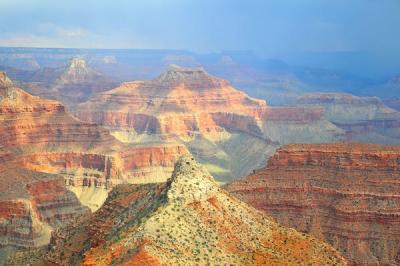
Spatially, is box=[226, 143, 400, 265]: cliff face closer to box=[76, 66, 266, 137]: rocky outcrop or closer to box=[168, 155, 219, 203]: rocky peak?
box=[168, 155, 219, 203]: rocky peak

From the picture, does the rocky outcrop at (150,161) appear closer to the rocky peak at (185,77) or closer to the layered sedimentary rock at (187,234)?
the rocky peak at (185,77)

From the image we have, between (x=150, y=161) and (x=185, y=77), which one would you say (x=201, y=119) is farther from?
(x=150, y=161)

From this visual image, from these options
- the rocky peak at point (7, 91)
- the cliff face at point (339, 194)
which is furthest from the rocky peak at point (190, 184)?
the rocky peak at point (7, 91)

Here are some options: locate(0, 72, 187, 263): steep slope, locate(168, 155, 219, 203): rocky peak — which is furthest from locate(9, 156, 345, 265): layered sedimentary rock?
locate(0, 72, 187, 263): steep slope

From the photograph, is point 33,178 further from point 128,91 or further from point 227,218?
point 128,91

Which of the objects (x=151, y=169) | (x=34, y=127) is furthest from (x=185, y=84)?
(x=34, y=127)
